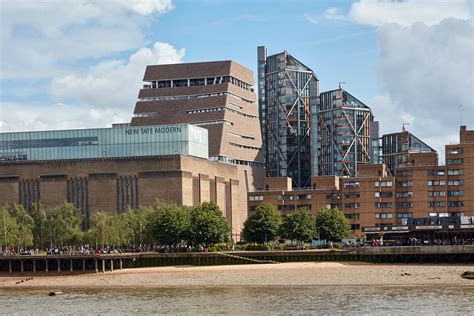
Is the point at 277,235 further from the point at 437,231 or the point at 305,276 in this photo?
the point at 305,276

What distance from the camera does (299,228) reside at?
612 ft

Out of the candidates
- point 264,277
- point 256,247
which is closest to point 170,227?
point 256,247

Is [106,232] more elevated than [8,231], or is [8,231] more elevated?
[8,231]

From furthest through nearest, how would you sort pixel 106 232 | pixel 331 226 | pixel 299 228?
pixel 331 226 < pixel 299 228 < pixel 106 232

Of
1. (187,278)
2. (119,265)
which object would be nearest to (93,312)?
(187,278)

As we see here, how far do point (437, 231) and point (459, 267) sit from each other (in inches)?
1563

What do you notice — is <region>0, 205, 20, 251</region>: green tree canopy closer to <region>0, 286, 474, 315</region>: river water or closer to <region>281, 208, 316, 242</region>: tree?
<region>281, 208, 316, 242</region>: tree

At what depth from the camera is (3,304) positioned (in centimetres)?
11475

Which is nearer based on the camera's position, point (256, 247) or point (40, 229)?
point (256, 247)

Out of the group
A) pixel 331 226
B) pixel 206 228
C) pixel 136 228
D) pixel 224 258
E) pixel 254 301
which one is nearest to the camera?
pixel 254 301

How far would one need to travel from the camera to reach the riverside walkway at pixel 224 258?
15000 cm

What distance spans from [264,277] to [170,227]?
45748mm

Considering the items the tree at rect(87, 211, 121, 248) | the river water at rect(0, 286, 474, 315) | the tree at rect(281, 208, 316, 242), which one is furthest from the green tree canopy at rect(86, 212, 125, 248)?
the river water at rect(0, 286, 474, 315)

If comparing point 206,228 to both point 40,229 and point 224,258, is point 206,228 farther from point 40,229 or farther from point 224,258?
point 40,229
